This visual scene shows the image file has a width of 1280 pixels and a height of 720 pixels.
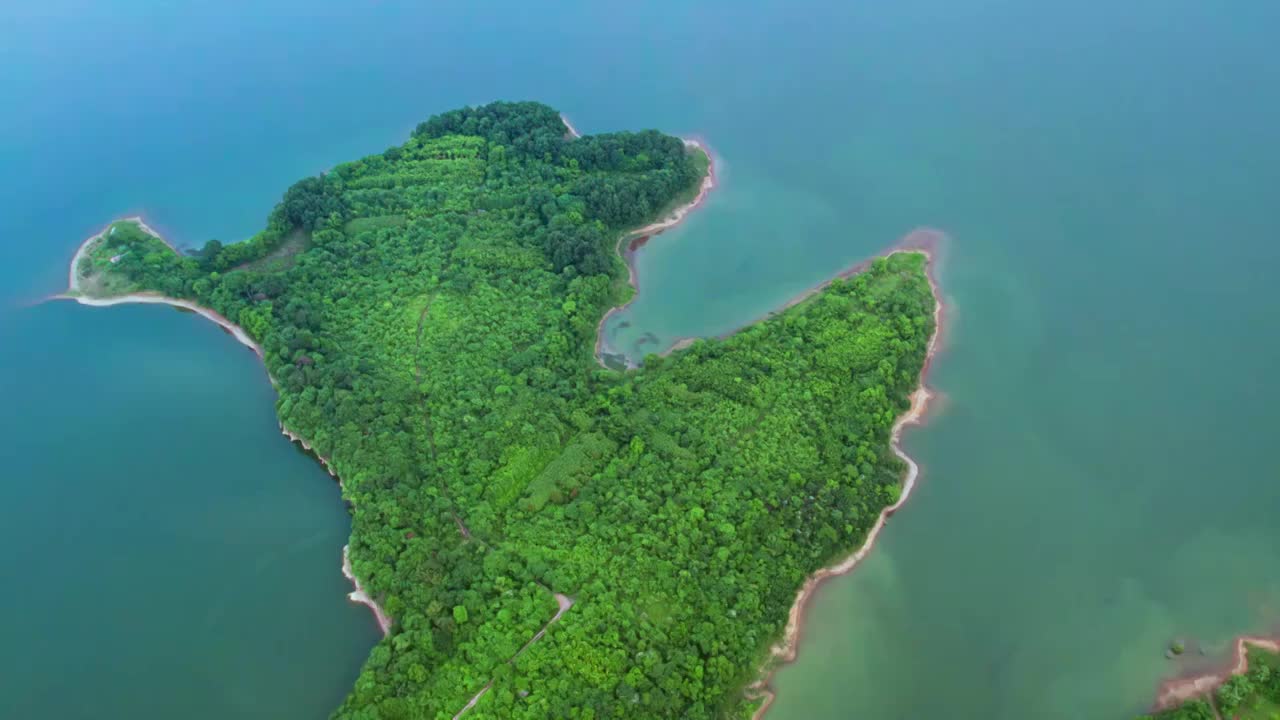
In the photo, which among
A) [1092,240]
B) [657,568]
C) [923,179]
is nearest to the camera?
[657,568]

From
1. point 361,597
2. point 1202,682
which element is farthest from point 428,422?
point 1202,682

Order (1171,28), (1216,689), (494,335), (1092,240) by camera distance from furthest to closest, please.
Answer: (1171,28) → (1092,240) → (494,335) → (1216,689)

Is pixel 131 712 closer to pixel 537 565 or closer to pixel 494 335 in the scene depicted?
pixel 537 565

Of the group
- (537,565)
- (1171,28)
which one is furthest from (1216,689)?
(1171,28)

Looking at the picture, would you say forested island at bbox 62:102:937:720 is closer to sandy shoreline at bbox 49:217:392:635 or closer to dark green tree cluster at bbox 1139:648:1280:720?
sandy shoreline at bbox 49:217:392:635

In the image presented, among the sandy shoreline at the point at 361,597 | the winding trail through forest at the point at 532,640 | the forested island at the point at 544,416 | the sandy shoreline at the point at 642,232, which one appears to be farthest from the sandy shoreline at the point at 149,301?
the sandy shoreline at the point at 642,232

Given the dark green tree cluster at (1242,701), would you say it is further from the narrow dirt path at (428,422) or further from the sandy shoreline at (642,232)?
the narrow dirt path at (428,422)
